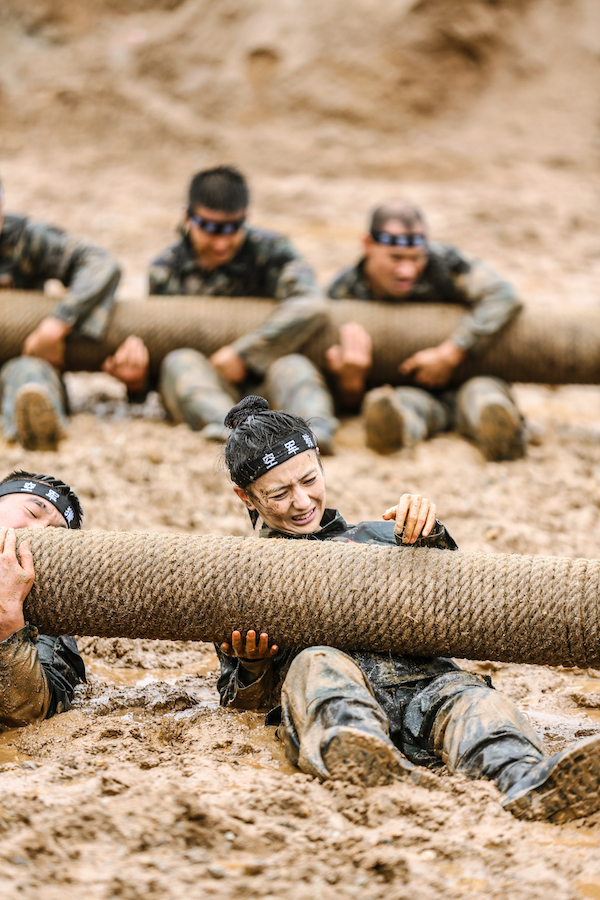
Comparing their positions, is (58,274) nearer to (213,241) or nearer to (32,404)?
(213,241)

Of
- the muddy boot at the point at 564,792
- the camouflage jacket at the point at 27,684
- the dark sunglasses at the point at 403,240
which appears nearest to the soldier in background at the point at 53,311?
the dark sunglasses at the point at 403,240

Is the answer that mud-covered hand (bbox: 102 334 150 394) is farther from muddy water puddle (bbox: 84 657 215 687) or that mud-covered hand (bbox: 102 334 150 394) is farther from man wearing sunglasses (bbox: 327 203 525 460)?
muddy water puddle (bbox: 84 657 215 687)

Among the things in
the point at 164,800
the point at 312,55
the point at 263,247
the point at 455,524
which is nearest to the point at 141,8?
the point at 312,55

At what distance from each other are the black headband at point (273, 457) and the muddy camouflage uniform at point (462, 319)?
1713 millimetres

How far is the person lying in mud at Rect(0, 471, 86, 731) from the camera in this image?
2188mm

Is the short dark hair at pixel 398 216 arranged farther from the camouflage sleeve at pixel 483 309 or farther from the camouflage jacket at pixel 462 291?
the camouflage sleeve at pixel 483 309

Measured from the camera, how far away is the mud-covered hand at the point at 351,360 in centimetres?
446

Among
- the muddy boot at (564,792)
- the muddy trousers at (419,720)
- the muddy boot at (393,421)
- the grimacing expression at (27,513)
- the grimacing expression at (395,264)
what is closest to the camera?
the muddy boot at (564,792)

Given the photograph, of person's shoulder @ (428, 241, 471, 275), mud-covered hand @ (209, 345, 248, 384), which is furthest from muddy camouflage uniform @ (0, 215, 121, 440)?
person's shoulder @ (428, 241, 471, 275)

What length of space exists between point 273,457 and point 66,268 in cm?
269

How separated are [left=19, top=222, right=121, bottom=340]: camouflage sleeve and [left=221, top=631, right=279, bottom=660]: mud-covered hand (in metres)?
2.56

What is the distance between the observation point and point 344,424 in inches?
176

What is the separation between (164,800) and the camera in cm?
167

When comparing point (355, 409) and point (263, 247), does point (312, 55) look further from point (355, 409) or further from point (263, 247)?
point (355, 409)
